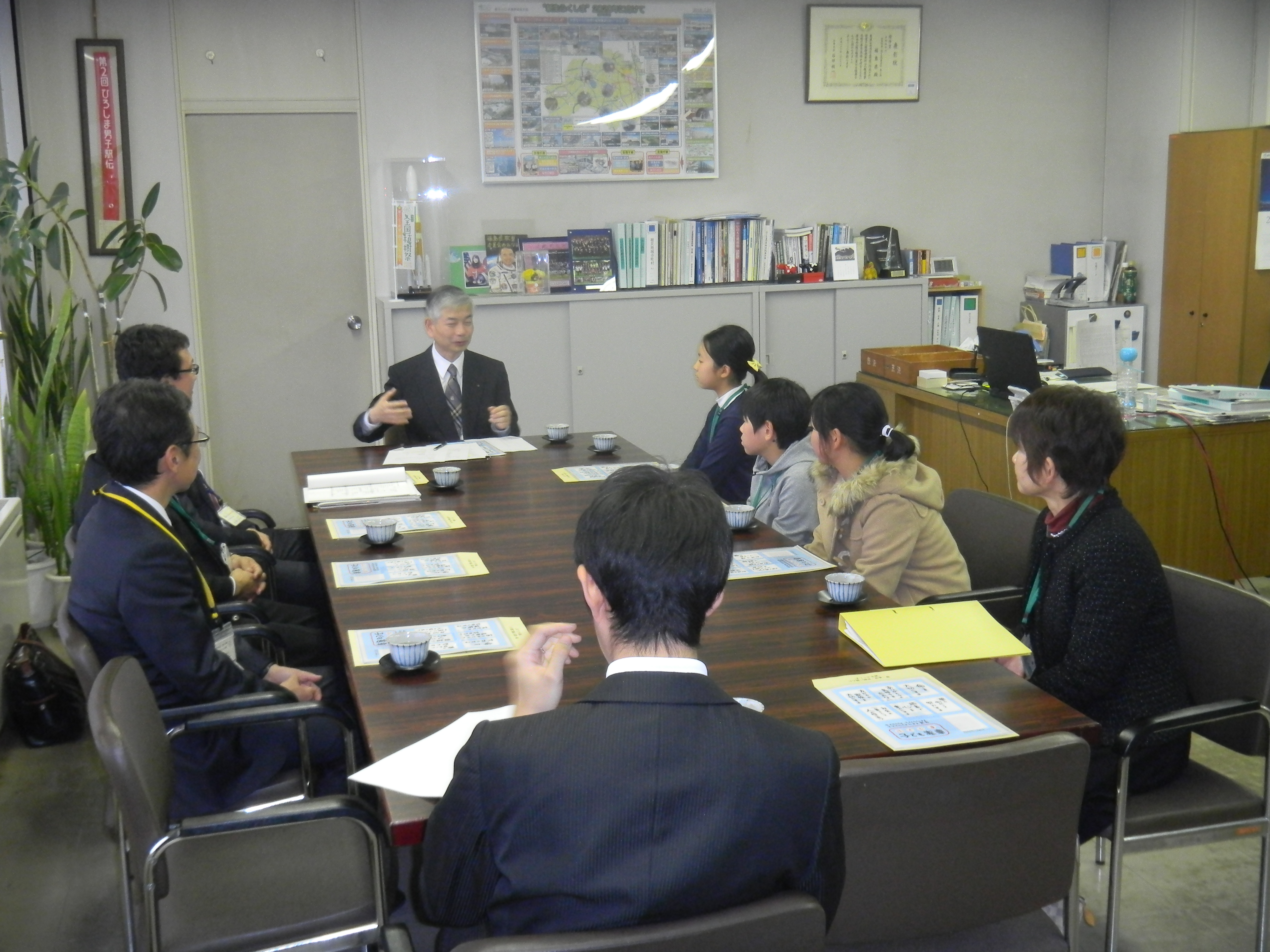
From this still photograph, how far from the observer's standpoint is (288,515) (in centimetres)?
636

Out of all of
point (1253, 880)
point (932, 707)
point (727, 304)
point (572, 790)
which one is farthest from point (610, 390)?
point (572, 790)

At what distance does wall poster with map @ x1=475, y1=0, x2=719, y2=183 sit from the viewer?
243 inches

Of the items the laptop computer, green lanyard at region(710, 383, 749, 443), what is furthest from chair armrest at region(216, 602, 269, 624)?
the laptop computer

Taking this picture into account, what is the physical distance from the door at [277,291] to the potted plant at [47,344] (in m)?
0.52

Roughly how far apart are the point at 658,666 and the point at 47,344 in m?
4.45

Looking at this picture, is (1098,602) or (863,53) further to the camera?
(863,53)

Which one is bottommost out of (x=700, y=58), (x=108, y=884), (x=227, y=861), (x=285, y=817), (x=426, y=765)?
(x=108, y=884)

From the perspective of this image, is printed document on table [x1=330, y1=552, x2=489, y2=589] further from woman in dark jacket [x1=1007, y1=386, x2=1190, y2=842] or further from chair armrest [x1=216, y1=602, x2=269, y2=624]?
woman in dark jacket [x1=1007, y1=386, x2=1190, y2=842]

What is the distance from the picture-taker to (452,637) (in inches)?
91.4

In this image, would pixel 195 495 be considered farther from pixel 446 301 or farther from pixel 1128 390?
pixel 1128 390

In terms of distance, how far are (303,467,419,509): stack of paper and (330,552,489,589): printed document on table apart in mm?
699

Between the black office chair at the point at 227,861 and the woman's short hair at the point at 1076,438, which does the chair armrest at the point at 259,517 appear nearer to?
the black office chair at the point at 227,861

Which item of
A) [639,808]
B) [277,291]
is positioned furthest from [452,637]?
[277,291]

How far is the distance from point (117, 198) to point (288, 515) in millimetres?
1770
